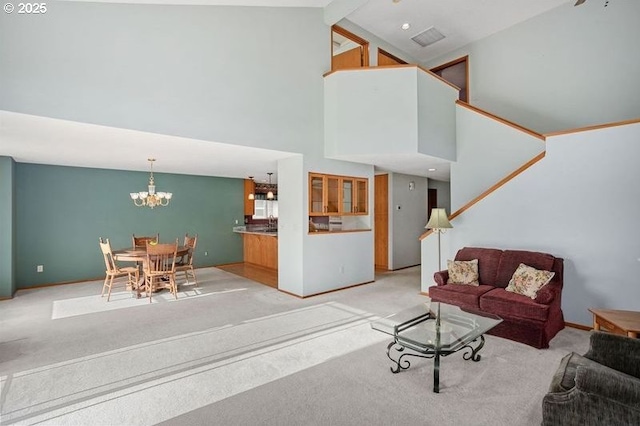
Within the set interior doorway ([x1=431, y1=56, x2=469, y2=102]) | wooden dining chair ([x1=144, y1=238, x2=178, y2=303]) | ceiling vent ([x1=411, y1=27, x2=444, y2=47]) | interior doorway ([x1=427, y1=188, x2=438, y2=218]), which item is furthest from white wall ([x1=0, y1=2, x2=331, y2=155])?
interior doorway ([x1=427, y1=188, x2=438, y2=218])

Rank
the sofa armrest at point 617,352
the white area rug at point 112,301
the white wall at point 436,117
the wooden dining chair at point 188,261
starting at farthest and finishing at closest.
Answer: the wooden dining chair at point 188,261 < the white wall at point 436,117 < the white area rug at point 112,301 < the sofa armrest at point 617,352

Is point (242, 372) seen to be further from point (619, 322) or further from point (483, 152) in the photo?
point (483, 152)

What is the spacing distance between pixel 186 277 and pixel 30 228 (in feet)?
10.2

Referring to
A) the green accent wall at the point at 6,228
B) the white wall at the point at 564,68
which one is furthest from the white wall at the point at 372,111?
the green accent wall at the point at 6,228

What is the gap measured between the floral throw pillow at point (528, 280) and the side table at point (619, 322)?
0.71 meters

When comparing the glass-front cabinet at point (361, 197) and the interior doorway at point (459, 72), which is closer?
the glass-front cabinet at point (361, 197)

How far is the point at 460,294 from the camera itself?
3951 mm

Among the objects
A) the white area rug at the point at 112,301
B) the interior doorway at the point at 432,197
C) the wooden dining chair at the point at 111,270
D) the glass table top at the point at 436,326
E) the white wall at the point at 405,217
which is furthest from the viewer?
the interior doorway at the point at 432,197

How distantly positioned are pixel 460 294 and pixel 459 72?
6.23 metres

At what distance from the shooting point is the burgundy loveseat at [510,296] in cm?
333

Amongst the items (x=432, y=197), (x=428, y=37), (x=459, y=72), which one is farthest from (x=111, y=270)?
(x=459, y=72)

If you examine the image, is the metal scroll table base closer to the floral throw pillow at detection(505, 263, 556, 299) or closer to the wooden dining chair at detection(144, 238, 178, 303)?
the floral throw pillow at detection(505, 263, 556, 299)

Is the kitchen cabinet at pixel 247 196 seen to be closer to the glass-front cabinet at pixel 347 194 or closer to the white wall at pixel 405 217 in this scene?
the glass-front cabinet at pixel 347 194

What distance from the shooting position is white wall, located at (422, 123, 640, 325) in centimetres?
366
